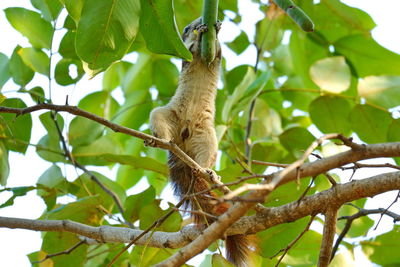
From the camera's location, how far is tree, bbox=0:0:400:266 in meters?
1.94

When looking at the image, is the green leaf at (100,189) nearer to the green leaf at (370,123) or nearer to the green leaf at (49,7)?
the green leaf at (49,7)

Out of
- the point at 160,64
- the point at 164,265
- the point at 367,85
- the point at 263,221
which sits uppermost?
the point at 160,64

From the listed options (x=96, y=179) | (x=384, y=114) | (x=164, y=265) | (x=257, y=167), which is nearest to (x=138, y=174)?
(x=96, y=179)

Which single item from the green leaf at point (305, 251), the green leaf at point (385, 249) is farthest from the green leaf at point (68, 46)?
the green leaf at point (385, 249)

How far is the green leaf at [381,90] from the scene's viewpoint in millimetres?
2996

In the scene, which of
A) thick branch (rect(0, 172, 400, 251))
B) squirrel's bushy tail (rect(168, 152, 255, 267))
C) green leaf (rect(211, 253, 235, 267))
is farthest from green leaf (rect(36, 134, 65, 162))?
green leaf (rect(211, 253, 235, 267))

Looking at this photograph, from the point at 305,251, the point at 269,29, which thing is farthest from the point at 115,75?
the point at 305,251

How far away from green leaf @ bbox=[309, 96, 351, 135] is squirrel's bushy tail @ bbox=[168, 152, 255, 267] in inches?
30.0

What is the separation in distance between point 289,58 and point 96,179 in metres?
1.90

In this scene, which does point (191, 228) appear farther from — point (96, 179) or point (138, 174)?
point (138, 174)

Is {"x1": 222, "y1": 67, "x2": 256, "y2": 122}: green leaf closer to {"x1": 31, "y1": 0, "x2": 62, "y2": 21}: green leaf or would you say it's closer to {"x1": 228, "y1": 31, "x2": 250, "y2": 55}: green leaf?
{"x1": 228, "y1": 31, "x2": 250, "y2": 55}: green leaf

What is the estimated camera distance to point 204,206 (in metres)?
2.96

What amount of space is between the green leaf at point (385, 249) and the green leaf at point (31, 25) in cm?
203

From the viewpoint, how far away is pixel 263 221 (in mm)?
2166
